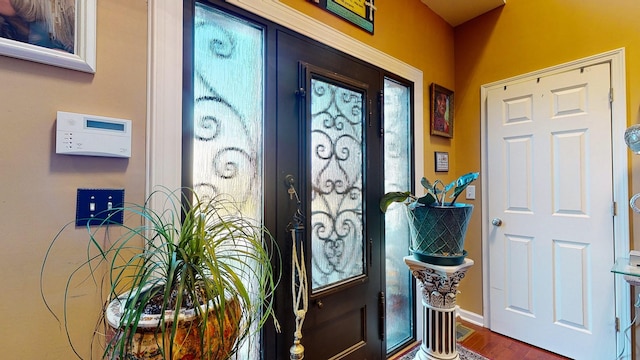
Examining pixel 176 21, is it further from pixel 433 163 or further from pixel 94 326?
pixel 433 163

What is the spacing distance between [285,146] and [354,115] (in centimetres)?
58

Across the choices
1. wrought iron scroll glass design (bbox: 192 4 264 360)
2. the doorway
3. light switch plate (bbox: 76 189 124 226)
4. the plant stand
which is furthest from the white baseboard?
light switch plate (bbox: 76 189 124 226)

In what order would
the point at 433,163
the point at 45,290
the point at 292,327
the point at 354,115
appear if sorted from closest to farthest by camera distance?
the point at 45,290 < the point at 292,327 < the point at 354,115 < the point at 433,163

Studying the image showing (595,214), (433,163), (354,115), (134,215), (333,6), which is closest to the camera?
(134,215)

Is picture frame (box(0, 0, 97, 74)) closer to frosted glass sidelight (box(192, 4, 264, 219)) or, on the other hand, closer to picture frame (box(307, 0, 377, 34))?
frosted glass sidelight (box(192, 4, 264, 219))

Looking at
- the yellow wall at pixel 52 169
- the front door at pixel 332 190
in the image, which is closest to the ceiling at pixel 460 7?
the front door at pixel 332 190

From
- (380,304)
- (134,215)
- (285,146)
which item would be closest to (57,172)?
(134,215)

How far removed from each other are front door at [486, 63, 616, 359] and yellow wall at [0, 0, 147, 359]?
253 cm

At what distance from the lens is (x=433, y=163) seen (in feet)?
7.70

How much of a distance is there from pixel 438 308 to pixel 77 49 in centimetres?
200

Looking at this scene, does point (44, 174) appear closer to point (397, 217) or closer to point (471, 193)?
point (397, 217)

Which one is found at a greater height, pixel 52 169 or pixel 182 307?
pixel 52 169

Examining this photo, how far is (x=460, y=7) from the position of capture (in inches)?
91.0

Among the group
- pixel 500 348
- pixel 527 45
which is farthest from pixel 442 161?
pixel 500 348
